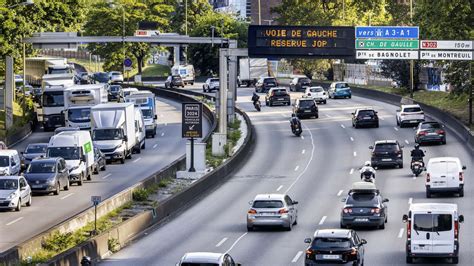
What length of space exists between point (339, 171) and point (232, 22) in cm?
10449

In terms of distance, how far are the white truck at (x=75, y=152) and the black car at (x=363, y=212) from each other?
20119 millimetres

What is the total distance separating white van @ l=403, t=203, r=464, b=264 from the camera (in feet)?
119

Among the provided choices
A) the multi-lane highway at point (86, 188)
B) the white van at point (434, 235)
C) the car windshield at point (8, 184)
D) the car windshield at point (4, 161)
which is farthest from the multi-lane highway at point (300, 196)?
the car windshield at point (4, 161)

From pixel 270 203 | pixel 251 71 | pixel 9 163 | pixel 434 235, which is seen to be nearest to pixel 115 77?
pixel 251 71

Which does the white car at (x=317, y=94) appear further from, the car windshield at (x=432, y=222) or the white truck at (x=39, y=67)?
the car windshield at (x=432, y=222)

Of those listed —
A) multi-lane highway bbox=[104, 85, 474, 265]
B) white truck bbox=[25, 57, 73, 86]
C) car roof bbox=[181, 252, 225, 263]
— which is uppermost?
white truck bbox=[25, 57, 73, 86]

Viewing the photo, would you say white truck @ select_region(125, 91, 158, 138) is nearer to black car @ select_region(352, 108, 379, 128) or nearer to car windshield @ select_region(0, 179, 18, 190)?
black car @ select_region(352, 108, 379, 128)

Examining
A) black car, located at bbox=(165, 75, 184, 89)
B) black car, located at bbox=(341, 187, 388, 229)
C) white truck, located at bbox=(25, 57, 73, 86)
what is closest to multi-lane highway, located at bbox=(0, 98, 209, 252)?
black car, located at bbox=(341, 187, 388, 229)

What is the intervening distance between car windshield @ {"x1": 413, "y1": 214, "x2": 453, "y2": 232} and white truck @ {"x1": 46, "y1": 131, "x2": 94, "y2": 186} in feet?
89.7

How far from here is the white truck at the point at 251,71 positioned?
134m

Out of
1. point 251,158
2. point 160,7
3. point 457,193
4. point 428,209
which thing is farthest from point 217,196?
point 160,7

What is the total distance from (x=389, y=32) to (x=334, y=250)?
42087mm

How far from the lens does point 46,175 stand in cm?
5609

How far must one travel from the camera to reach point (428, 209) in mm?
36750
